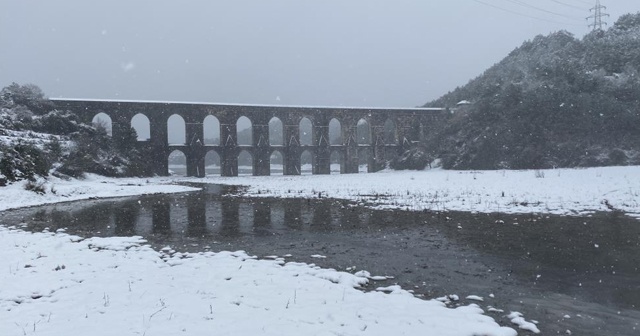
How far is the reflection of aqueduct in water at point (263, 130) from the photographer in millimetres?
47000

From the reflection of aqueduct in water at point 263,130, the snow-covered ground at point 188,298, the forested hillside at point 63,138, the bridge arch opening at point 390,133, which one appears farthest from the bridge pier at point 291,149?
the snow-covered ground at point 188,298

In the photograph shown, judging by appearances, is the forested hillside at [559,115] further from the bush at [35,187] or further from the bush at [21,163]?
the bush at [21,163]

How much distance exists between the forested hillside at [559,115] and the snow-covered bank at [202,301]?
3391 centimetres

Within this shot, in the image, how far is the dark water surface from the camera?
4.89 m

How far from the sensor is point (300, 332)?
155 inches

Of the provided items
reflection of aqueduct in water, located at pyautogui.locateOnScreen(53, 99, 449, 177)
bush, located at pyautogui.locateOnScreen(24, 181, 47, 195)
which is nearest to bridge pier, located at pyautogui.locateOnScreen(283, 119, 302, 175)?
reflection of aqueduct in water, located at pyautogui.locateOnScreen(53, 99, 449, 177)

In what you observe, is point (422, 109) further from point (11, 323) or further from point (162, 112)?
point (11, 323)

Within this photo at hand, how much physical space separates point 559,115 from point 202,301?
39.2 meters

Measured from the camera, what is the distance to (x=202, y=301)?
479 centimetres

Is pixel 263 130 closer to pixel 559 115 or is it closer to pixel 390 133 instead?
pixel 390 133

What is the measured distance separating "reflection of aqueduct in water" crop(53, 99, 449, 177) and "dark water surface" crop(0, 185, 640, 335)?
35.4 metres

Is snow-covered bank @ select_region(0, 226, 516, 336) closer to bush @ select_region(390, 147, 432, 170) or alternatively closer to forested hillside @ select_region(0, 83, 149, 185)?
forested hillside @ select_region(0, 83, 149, 185)

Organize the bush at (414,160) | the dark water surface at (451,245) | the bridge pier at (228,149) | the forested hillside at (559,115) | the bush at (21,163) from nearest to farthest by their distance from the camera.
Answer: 1. the dark water surface at (451,245)
2. the bush at (21,163)
3. the forested hillside at (559,115)
4. the bush at (414,160)
5. the bridge pier at (228,149)

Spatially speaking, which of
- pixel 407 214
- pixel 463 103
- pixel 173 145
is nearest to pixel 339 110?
pixel 463 103
